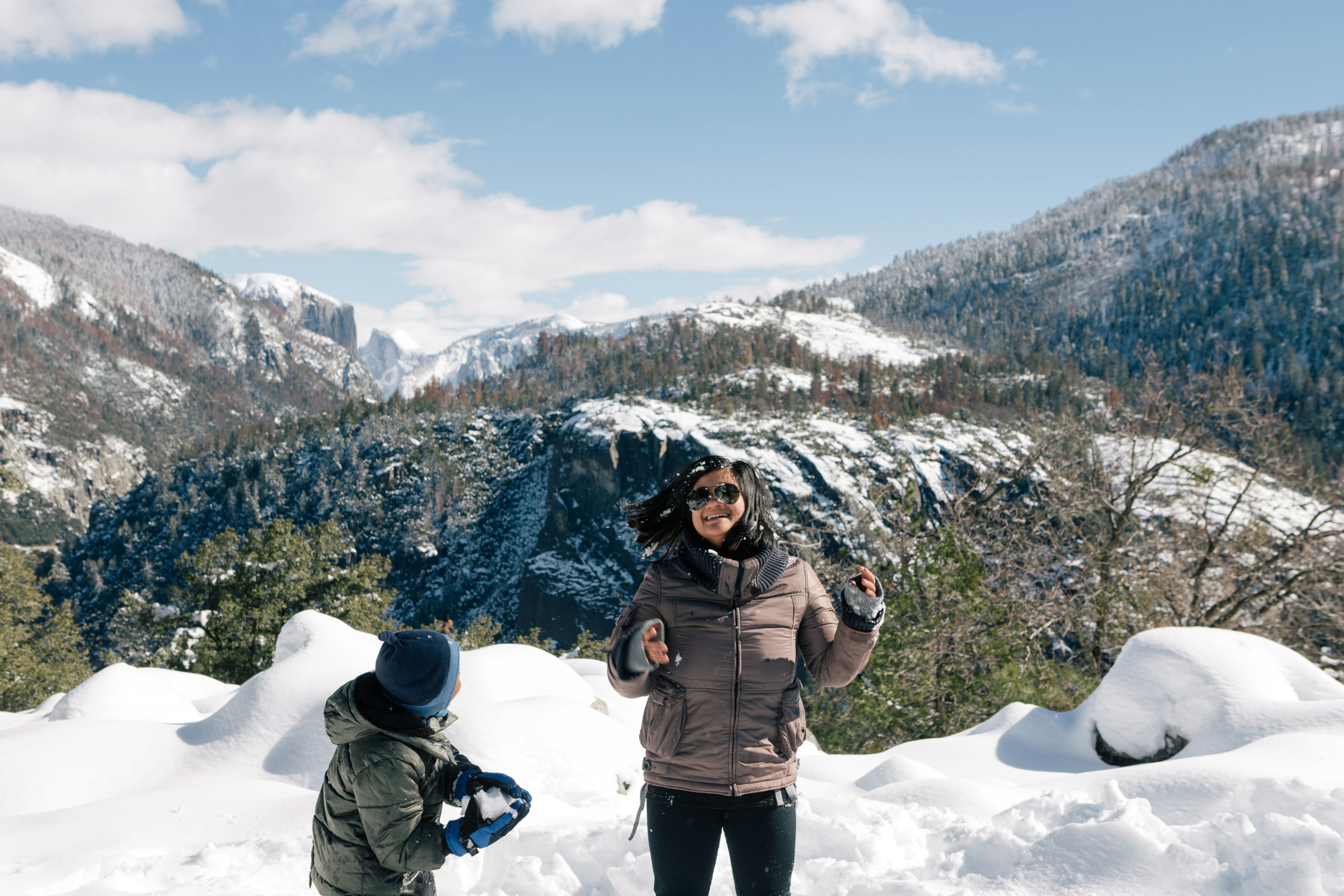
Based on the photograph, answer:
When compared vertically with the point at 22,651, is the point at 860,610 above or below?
above

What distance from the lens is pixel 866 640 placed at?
252cm

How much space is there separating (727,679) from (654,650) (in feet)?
1.06

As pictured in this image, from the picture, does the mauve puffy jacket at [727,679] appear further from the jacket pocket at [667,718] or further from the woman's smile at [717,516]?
the woman's smile at [717,516]

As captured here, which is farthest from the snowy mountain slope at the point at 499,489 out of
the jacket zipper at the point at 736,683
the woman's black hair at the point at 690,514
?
the jacket zipper at the point at 736,683

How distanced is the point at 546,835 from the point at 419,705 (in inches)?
95.4

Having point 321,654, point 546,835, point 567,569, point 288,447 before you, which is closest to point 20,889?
point 546,835

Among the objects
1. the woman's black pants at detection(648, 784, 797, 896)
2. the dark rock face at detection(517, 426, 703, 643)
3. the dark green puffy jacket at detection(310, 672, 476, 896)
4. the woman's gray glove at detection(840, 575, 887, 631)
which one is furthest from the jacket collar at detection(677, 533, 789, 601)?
the dark rock face at detection(517, 426, 703, 643)

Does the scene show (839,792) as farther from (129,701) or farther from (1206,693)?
(129,701)

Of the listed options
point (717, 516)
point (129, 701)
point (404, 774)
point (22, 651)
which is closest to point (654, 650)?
point (717, 516)

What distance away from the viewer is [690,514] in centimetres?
Answer: 282

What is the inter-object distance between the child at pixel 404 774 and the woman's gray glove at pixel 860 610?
1.27 m

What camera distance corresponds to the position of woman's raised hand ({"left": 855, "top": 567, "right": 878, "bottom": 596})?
2.55 meters

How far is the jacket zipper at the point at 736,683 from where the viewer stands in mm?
2482

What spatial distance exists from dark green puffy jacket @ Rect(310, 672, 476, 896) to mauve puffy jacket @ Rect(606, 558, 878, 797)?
2.44 ft
